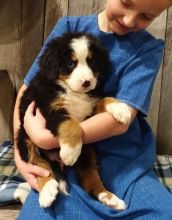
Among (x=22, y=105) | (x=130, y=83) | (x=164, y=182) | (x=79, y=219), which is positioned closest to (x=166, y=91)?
(x=164, y=182)

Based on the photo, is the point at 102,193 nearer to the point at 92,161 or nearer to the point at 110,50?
the point at 92,161

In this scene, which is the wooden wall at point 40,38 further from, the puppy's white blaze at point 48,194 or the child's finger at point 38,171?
the puppy's white blaze at point 48,194

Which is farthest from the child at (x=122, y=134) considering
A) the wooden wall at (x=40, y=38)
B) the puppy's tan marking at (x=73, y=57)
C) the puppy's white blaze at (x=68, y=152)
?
the wooden wall at (x=40, y=38)

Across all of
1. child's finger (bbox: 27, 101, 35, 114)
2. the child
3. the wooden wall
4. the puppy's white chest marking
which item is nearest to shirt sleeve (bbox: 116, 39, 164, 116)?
the child

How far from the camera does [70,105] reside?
1497mm

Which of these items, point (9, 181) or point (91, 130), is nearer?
point (91, 130)

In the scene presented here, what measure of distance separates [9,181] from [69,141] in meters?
0.59

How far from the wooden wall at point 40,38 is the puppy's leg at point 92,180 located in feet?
2.49

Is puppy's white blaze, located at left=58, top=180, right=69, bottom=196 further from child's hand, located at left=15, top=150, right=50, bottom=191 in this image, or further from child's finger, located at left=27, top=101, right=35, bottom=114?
child's finger, located at left=27, top=101, right=35, bottom=114

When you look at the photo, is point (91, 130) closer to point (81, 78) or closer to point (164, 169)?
point (81, 78)

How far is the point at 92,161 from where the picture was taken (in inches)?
61.2

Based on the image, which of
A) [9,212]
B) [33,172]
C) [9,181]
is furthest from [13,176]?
[33,172]

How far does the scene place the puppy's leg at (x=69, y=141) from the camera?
4.37 ft

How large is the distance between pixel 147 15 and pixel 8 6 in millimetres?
936
